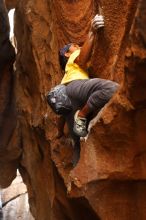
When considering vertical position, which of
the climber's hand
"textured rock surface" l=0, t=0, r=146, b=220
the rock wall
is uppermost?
the climber's hand

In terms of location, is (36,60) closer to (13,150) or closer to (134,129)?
(13,150)

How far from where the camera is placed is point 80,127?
5285 mm

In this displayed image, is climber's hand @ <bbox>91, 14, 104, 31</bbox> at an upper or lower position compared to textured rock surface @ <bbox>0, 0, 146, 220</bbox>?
upper

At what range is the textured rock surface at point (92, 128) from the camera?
460 cm

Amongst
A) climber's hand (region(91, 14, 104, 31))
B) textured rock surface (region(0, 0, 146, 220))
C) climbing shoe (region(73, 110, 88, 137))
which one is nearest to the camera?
textured rock surface (region(0, 0, 146, 220))

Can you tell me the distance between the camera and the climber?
5.16m

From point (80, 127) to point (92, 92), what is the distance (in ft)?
1.12

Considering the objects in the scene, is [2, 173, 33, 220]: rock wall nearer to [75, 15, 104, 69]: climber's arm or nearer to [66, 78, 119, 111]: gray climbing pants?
[75, 15, 104, 69]: climber's arm

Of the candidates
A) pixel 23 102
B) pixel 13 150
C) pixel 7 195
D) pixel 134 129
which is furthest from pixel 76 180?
pixel 7 195

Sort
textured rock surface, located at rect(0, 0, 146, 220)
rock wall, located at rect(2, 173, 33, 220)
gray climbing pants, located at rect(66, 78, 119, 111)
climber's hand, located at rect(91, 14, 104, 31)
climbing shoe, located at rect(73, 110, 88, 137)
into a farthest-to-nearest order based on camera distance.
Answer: rock wall, located at rect(2, 173, 33, 220) → climber's hand, located at rect(91, 14, 104, 31) → climbing shoe, located at rect(73, 110, 88, 137) → gray climbing pants, located at rect(66, 78, 119, 111) → textured rock surface, located at rect(0, 0, 146, 220)

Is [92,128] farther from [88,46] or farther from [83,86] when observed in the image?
[88,46]

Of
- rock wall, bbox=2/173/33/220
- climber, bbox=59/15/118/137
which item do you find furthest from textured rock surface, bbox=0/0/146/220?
rock wall, bbox=2/173/33/220

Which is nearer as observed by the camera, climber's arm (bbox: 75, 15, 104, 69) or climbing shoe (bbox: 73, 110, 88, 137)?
climbing shoe (bbox: 73, 110, 88, 137)

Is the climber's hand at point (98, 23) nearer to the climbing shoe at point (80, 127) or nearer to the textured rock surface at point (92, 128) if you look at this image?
the textured rock surface at point (92, 128)
